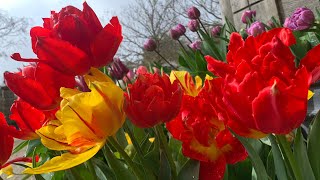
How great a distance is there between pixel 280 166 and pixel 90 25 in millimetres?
178

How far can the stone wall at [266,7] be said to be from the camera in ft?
10.4

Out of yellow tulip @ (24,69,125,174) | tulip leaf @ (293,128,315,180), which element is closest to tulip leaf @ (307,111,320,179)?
tulip leaf @ (293,128,315,180)

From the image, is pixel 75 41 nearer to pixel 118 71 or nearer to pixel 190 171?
pixel 190 171

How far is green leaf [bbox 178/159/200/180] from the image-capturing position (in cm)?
35

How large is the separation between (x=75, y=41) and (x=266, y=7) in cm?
320

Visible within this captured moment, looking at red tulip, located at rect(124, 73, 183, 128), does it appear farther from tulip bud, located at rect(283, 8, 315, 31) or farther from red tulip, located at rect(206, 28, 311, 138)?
tulip bud, located at rect(283, 8, 315, 31)

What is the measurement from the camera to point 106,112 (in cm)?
31

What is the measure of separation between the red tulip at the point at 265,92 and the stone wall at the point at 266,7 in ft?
9.56

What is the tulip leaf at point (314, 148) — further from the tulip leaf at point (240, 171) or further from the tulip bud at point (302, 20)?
the tulip bud at point (302, 20)

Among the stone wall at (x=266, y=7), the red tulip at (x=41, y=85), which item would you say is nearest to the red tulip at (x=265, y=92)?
the red tulip at (x=41, y=85)

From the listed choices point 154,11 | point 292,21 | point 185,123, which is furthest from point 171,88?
point 154,11

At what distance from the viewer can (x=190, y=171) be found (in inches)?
14.0

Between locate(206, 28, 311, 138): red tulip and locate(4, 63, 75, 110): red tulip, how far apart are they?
0.43ft

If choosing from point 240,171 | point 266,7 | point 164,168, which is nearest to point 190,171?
point 164,168
